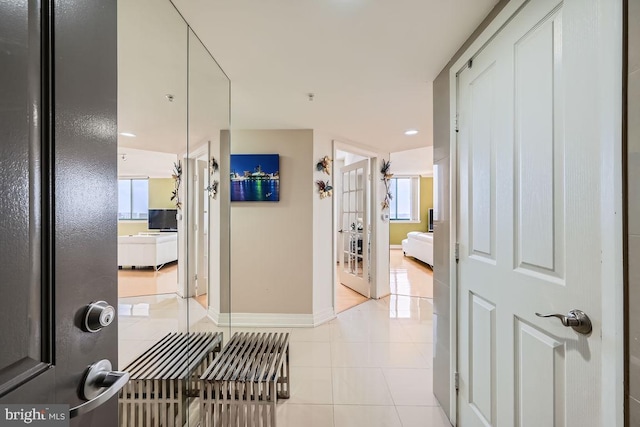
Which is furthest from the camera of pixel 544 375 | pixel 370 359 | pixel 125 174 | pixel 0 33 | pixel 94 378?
pixel 370 359

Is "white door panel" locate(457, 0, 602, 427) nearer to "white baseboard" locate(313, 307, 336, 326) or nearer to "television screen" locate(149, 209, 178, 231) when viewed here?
"television screen" locate(149, 209, 178, 231)

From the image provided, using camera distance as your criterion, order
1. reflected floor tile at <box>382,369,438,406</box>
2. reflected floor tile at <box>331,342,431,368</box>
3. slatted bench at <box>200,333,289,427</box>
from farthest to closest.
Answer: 1. reflected floor tile at <box>331,342,431,368</box>
2. reflected floor tile at <box>382,369,438,406</box>
3. slatted bench at <box>200,333,289,427</box>

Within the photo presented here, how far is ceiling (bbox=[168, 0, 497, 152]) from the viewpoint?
143 cm

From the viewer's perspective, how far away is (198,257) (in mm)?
1833

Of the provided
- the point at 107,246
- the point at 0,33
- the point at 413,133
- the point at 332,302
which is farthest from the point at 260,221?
the point at 0,33

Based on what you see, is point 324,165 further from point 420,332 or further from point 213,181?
point 420,332

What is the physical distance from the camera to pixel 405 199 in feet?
32.5

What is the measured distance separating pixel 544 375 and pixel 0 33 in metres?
1.76

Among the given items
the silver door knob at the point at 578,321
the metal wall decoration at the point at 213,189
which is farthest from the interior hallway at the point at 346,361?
the silver door knob at the point at 578,321

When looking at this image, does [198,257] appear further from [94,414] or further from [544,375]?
[544,375]

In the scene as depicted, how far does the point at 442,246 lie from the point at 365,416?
121 cm

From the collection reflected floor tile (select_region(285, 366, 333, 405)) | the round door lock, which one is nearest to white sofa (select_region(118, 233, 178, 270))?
the round door lock

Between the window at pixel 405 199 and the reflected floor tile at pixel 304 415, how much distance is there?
327 inches

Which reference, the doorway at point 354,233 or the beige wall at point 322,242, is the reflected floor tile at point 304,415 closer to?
the beige wall at point 322,242
